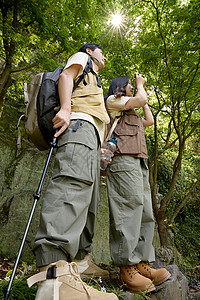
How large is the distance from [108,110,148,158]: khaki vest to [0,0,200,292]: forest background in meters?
2.02

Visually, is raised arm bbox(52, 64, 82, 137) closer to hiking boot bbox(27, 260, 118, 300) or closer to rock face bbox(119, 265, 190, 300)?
hiking boot bbox(27, 260, 118, 300)

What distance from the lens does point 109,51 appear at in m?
5.75

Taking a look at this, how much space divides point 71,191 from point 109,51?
4.95 meters

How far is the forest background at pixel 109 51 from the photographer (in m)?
3.94

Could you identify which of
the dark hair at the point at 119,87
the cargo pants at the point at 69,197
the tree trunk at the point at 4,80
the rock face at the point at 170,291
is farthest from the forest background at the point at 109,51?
the cargo pants at the point at 69,197

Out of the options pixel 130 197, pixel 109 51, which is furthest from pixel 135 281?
pixel 109 51

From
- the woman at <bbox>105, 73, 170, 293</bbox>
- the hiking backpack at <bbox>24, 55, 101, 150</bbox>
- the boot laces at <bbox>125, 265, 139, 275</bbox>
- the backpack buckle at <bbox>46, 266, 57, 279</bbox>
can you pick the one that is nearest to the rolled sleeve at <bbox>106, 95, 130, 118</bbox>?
the woman at <bbox>105, 73, 170, 293</bbox>

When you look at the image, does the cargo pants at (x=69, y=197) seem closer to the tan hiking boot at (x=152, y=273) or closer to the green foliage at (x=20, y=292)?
the green foliage at (x=20, y=292)

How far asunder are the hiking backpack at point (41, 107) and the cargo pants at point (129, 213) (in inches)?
34.4

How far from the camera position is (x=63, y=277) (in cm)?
145

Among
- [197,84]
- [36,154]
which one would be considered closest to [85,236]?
[36,154]

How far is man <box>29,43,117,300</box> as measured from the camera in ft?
4.77

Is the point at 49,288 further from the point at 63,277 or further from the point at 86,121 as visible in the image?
the point at 86,121

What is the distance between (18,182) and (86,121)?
2.79 metres
